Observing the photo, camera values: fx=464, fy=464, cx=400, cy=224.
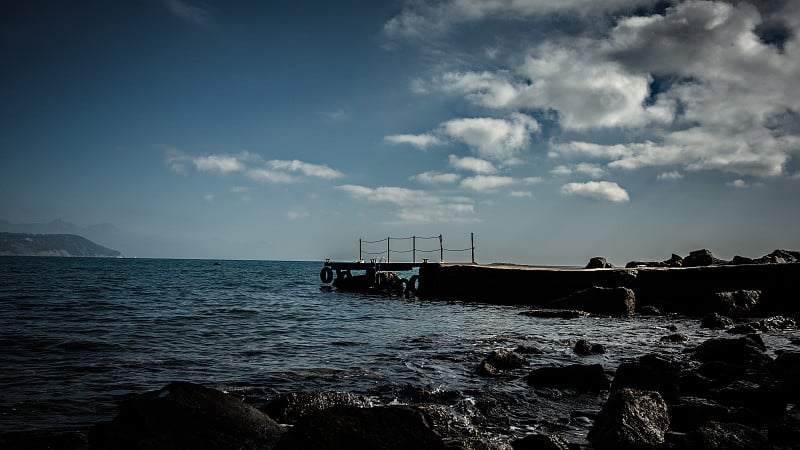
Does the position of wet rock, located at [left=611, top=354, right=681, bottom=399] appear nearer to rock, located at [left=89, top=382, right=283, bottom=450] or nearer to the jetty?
rock, located at [left=89, top=382, right=283, bottom=450]

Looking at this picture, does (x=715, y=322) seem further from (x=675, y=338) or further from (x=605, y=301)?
(x=605, y=301)

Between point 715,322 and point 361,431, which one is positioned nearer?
point 361,431

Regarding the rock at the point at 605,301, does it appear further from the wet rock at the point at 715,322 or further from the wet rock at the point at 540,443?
the wet rock at the point at 540,443

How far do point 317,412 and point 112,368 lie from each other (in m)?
6.40

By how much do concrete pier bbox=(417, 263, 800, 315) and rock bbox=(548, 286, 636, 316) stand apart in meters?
1.36

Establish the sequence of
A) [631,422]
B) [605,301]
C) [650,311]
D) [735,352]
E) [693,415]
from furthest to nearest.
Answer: [650,311]
[605,301]
[735,352]
[693,415]
[631,422]

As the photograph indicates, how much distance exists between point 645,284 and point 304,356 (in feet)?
51.2

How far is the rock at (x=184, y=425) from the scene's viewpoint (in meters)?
3.79

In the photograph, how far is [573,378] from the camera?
714 centimetres

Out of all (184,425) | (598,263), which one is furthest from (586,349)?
(598,263)

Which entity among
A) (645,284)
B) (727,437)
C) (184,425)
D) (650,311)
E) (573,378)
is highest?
(645,284)

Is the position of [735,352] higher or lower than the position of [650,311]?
higher

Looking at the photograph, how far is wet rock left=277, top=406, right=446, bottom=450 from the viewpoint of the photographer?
3516 mm

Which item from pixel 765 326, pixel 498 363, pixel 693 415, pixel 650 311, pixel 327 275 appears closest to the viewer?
pixel 693 415
